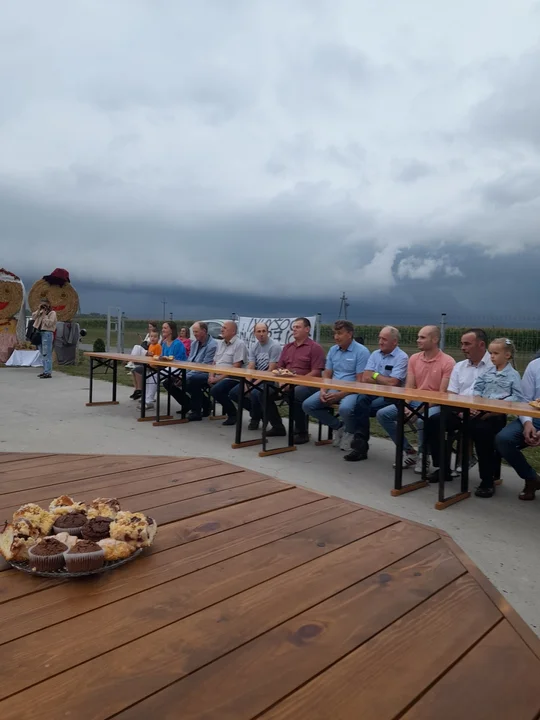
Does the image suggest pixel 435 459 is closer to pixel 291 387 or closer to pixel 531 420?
pixel 531 420

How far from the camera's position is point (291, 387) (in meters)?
5.04

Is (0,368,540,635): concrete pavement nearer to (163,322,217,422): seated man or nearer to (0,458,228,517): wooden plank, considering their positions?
(163,322,217,422): seated man

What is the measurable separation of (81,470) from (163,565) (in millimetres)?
1016

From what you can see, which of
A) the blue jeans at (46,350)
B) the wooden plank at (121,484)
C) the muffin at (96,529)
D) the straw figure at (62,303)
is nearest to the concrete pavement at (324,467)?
the wooden plank at (121,484)

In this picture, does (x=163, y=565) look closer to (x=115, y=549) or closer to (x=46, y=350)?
(x=115, y=549)

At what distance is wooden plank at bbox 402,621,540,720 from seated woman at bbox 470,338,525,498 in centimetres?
285

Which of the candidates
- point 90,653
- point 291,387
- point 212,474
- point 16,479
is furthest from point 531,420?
point 90,653

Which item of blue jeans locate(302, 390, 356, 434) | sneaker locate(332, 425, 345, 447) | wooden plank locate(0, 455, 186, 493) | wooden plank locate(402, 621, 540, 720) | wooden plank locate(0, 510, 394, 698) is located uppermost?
wooden plank locate(0, 510, 394, 698)

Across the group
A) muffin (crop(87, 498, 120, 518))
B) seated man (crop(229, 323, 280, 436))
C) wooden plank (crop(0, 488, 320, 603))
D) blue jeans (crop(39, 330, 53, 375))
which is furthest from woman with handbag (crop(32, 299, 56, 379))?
muffin (crop(87, 498, 120, 518))

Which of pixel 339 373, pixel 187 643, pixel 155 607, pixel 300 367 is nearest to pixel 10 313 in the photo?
pixel 300 367

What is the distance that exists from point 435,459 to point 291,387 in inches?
56.6

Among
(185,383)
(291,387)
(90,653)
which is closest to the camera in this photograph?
(90,653)

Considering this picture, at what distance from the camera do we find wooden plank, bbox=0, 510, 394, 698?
0.99 m

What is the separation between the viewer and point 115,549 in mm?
1352
